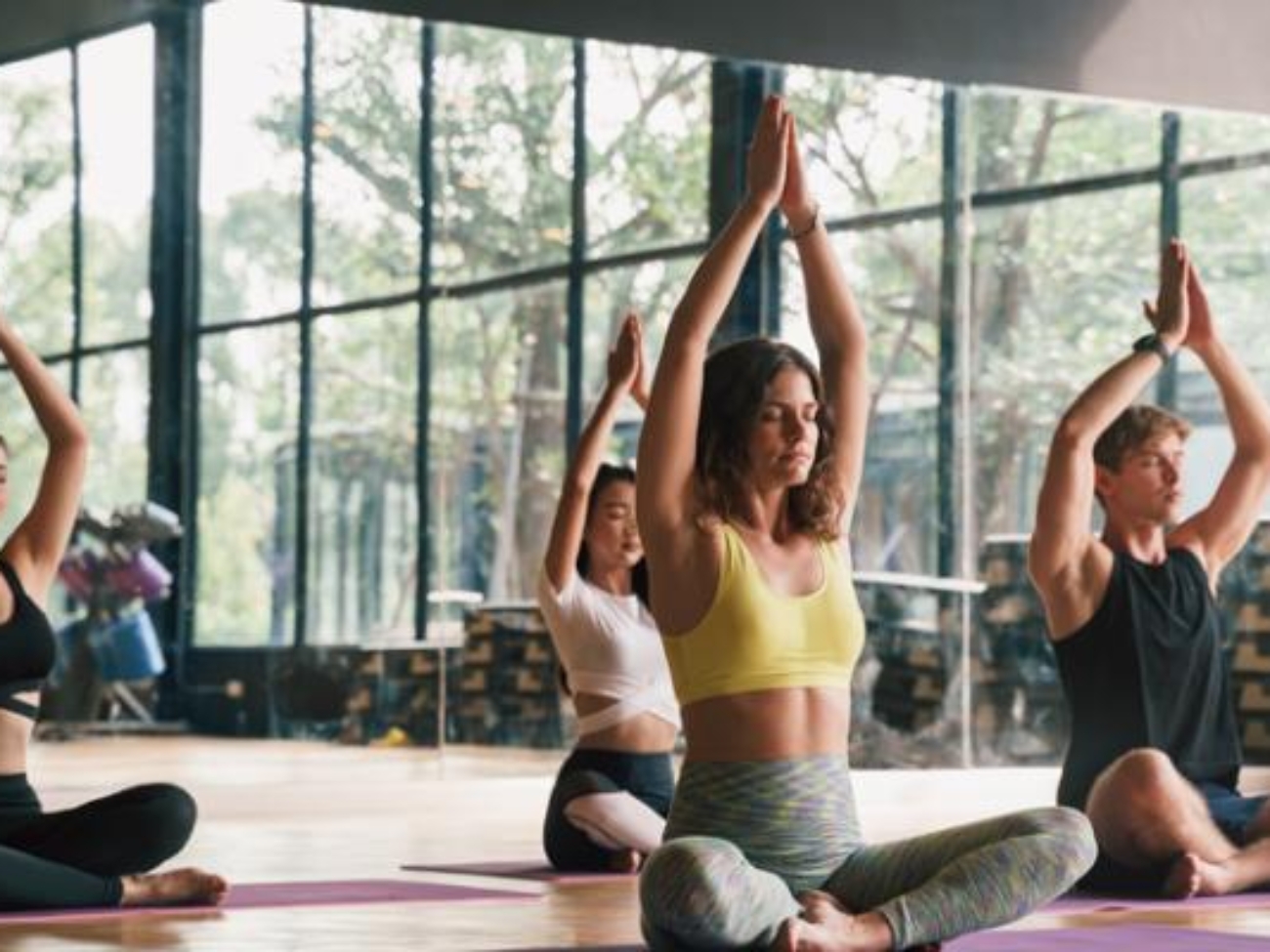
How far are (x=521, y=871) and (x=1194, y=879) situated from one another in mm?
1328

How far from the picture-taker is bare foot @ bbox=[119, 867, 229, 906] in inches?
152

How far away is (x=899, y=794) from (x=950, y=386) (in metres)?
1.33

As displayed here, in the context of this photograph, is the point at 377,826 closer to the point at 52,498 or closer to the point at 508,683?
the point at 508,683

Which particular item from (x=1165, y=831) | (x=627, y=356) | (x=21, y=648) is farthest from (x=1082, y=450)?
(x=21, y=648)

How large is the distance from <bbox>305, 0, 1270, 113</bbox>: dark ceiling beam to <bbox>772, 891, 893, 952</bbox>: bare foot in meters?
3.86

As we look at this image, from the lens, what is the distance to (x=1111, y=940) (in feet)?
10.8

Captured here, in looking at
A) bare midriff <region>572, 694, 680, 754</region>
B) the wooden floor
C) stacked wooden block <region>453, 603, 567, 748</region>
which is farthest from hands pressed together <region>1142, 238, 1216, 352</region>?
stacked wooden block <region>453, 603, 567, 748</region>

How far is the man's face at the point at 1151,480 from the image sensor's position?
402 centimetres

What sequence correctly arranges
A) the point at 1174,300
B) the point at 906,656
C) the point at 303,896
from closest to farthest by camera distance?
the point at 1174,300 → the point at 303,896 → the point at 906,656

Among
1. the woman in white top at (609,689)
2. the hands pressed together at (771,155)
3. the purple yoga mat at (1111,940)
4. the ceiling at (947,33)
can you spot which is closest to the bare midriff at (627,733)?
the woman in white top at (609,689)

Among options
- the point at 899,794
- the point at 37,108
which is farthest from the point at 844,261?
the point at 37,108

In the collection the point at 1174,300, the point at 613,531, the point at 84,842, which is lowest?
the point at 84,842

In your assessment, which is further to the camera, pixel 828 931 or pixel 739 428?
pixel 739 428

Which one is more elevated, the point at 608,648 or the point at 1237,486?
the point at 1237,486
